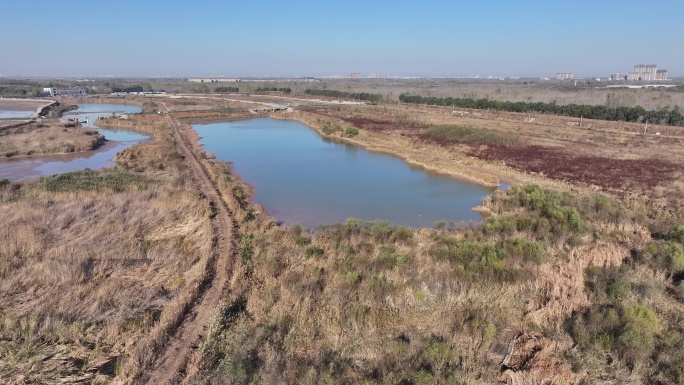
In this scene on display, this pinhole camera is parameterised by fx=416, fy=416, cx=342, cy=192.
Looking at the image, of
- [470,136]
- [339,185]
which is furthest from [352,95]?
[339,185]

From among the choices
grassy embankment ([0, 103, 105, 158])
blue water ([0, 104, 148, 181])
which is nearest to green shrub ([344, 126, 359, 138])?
blue water ([0, 104, 148, 181])

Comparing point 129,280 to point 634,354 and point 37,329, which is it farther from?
point 634,354

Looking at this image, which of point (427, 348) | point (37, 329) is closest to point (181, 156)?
point (37, 329)

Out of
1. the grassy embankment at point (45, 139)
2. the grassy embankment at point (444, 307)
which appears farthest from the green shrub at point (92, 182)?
the grassy embankment at point (45, 139)

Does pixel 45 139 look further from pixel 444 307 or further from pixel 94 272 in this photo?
pixel 444 307

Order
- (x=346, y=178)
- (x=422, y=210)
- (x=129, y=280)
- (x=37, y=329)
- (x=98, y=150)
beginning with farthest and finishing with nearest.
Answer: (x=98, y=150)
(x=346, y=178)
(x=422, y=210)
(x=129, y=280)
(x=37, y=329)

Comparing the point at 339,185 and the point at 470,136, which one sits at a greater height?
the point at 470,136
